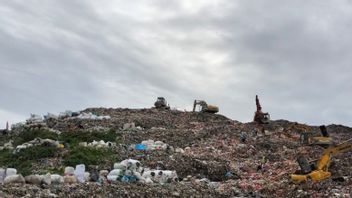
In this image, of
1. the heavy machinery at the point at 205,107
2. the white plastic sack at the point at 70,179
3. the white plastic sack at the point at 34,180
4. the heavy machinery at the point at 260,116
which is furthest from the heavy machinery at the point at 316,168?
the heavy machinery at the point at 205,107

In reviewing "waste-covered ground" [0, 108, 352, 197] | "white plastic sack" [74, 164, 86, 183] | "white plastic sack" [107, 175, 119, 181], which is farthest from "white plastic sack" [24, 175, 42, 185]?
"white plastic sack" [107, 175, 119, 181]

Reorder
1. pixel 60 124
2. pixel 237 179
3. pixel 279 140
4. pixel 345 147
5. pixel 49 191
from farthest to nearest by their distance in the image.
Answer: pixel 60 124
pixel 279 140
pixel 237 179
pixel 345 147
pixel 49 191

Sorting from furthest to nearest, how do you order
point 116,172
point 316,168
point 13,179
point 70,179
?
point 316,168, point 116,172, point 70,179, point 13,179

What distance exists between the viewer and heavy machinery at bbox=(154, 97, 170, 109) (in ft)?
123

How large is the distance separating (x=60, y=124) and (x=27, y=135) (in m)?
3.56

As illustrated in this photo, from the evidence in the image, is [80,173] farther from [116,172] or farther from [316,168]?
[316,168]

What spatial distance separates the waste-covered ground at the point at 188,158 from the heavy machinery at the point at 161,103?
5.60m

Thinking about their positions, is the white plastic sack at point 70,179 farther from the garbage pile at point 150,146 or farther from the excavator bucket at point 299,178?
the garbage pile at point 150,146

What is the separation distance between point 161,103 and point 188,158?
63.8ft

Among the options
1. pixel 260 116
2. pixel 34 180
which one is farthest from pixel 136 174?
pixel 260 116

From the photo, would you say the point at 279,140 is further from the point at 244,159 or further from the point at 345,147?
the point at 345,147

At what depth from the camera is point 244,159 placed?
66.8 ft

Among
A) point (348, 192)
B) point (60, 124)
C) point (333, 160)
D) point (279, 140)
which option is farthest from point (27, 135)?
point (348, 192)

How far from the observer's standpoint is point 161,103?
124 ft
